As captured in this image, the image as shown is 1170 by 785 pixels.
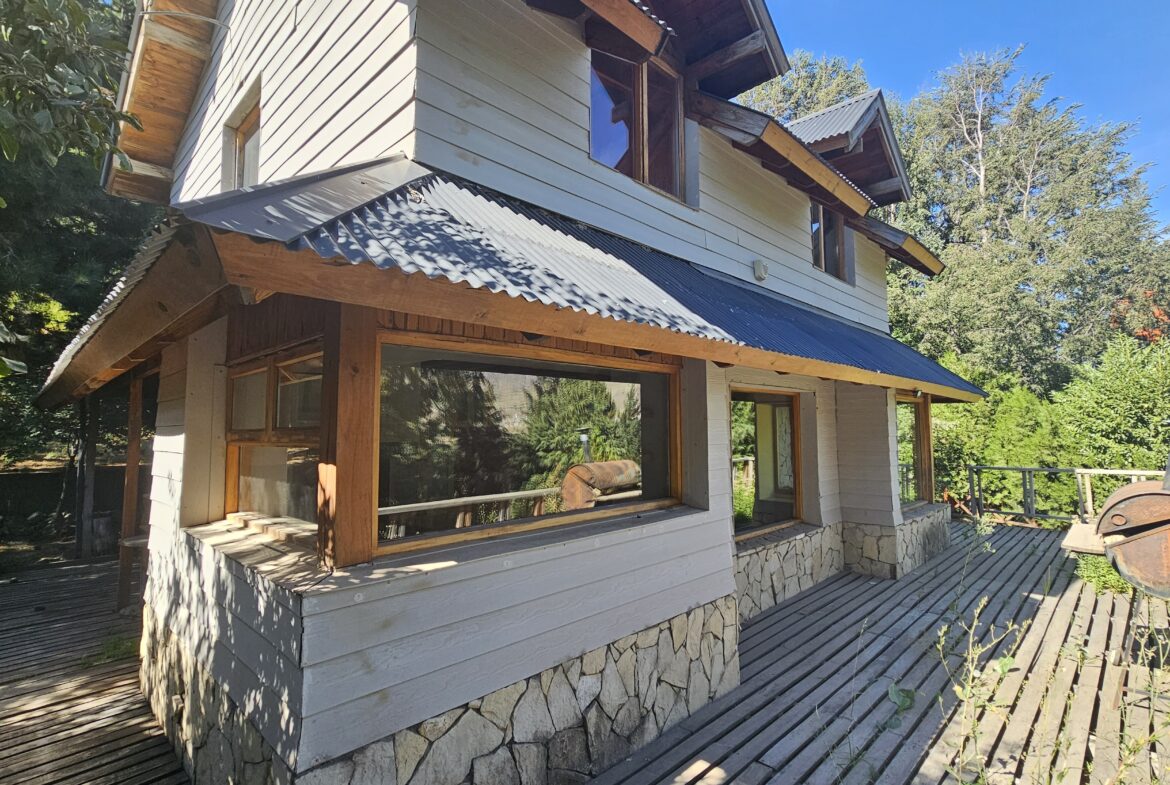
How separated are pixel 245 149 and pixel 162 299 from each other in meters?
4.62

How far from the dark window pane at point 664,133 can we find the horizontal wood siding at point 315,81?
269 cm

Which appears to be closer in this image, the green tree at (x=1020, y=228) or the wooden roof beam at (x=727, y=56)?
the wooden roof beam at (x=727, y=56)

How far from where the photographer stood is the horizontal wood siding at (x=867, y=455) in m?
7.74

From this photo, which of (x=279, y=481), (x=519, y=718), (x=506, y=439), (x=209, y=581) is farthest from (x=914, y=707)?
(x=209, y=581)

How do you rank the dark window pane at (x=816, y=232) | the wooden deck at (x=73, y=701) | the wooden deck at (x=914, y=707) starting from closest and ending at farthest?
the wooden deck at (x=914, y=707) → the wooden deck at (x=73, y=701) → the dark window pane at (x=816, y=232)

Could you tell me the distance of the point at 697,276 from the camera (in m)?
5.01

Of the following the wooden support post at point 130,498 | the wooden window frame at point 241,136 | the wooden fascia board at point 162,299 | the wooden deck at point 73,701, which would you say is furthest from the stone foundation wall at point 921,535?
the wooden support post at point 130,498

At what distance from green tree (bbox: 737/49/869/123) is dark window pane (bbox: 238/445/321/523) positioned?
26710 millimetres

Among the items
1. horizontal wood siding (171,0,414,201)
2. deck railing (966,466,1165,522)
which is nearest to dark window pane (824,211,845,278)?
deck railing (966,466,1165,522)

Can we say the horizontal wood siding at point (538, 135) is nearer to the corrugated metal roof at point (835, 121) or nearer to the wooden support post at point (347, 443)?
the wooden support post at point (347, 443)

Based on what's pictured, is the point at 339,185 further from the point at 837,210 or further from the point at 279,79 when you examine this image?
the point at 837,210

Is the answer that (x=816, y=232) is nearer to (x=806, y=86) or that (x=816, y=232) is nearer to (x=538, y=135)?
(x=538, y=135)

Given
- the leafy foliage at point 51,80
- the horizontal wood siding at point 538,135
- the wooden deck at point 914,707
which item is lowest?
the wooden deck at point 914,707

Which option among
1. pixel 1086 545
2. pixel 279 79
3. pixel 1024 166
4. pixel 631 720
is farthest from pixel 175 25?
pixel 1024 166
